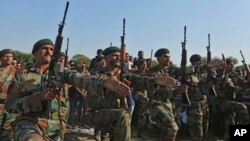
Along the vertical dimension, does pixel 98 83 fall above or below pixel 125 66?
below

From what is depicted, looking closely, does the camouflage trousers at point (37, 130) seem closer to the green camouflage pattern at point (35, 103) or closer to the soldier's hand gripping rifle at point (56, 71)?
the green camouflage pattern at point (35, 103)

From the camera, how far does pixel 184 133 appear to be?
12094 mm

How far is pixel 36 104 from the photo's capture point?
17.7 ft

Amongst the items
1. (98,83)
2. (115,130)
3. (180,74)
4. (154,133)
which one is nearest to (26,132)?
(98,83)

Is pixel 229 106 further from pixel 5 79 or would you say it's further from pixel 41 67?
pixel 41 67

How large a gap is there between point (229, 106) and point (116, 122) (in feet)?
18.3

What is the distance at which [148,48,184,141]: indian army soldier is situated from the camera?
8578 mm

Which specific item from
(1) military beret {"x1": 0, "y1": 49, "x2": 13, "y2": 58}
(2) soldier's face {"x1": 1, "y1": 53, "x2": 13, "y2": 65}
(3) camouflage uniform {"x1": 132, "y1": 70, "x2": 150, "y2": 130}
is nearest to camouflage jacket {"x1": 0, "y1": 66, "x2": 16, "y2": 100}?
(2) soldier's face {"x1": 1, "y1": 53, "x2": 13, "y2": 65}

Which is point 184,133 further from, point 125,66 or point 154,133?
point 125,66

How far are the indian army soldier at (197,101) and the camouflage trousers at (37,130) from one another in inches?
232

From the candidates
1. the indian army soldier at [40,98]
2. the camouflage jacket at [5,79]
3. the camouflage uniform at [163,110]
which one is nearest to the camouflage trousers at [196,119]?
the camouflage uniform at [163,110]

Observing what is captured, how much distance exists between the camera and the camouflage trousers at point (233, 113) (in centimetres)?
1170

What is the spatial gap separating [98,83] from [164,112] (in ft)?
12.8

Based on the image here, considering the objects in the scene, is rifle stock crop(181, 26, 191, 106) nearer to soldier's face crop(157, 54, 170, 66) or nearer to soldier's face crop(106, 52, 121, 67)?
soldier's face crop(157, 54, 170, 66)
